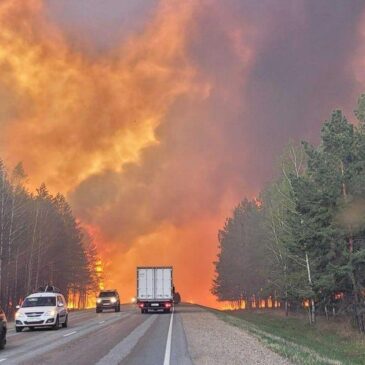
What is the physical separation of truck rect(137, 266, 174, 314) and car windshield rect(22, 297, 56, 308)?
57.8 ft

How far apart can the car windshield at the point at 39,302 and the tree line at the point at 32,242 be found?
18374 millimetres

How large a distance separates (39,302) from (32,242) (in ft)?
112

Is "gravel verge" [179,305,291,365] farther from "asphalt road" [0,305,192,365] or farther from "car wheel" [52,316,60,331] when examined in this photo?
"car wheel" [52,316,60,331]

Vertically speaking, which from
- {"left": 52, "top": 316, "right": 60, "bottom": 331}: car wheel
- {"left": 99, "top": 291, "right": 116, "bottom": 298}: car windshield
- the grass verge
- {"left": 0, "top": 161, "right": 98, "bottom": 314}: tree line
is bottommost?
the grass verge

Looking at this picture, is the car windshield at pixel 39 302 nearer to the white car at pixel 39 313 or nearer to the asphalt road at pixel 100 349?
the white car at pixel 39 313

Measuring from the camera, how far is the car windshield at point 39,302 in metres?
25.2

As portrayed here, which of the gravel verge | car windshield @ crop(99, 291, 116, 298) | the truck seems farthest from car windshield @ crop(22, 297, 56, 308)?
car windshield @ crop(99, 291, 116, 298)

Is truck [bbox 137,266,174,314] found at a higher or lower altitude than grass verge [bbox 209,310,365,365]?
higher

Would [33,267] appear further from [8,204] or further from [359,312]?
[359,312]

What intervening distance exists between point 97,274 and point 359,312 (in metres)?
91.9

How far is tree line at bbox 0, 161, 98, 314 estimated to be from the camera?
157 feet

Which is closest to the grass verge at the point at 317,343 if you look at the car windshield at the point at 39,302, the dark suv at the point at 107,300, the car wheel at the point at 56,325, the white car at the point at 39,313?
the car wheel at the point at 56,325

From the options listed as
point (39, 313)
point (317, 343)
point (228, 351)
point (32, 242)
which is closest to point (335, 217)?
point (317, 343)

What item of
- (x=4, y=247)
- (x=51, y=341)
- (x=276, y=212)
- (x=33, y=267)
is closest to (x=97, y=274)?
(x=33, y=267)
